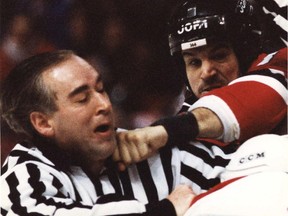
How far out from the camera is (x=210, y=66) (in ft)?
2.42

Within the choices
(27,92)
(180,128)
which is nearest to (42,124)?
(27,92)

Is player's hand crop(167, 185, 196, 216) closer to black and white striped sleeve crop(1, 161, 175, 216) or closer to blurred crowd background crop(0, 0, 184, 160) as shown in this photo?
black and white striped sleeve crop(1, 161, 175, 216)

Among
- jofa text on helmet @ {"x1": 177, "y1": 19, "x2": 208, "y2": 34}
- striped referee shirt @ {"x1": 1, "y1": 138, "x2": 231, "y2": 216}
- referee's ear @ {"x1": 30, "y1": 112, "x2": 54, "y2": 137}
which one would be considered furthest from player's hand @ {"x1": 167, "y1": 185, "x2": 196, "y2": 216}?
jofa text on helmet @ {"x1": 177, "y1": 19, "x2": 208, "y2": 34}

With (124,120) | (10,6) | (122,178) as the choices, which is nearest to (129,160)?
(122,178)

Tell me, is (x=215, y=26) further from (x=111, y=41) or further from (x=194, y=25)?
(x=111, y=41)

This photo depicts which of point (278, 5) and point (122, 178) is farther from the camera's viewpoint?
point (278, 5)

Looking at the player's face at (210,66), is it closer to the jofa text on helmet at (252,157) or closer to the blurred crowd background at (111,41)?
the blurred crowd background at (111,41)

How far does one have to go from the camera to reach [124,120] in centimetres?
72

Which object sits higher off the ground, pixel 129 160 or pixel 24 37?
pixel 24 37

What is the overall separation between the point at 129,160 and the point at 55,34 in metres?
0.21

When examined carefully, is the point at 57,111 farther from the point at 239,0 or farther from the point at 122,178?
the point at 239,0

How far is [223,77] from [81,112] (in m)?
0.27

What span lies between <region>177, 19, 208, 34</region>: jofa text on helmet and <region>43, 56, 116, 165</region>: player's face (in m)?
0.21

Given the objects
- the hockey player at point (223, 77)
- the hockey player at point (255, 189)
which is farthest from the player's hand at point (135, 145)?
the hockey player at point (255, 189)
